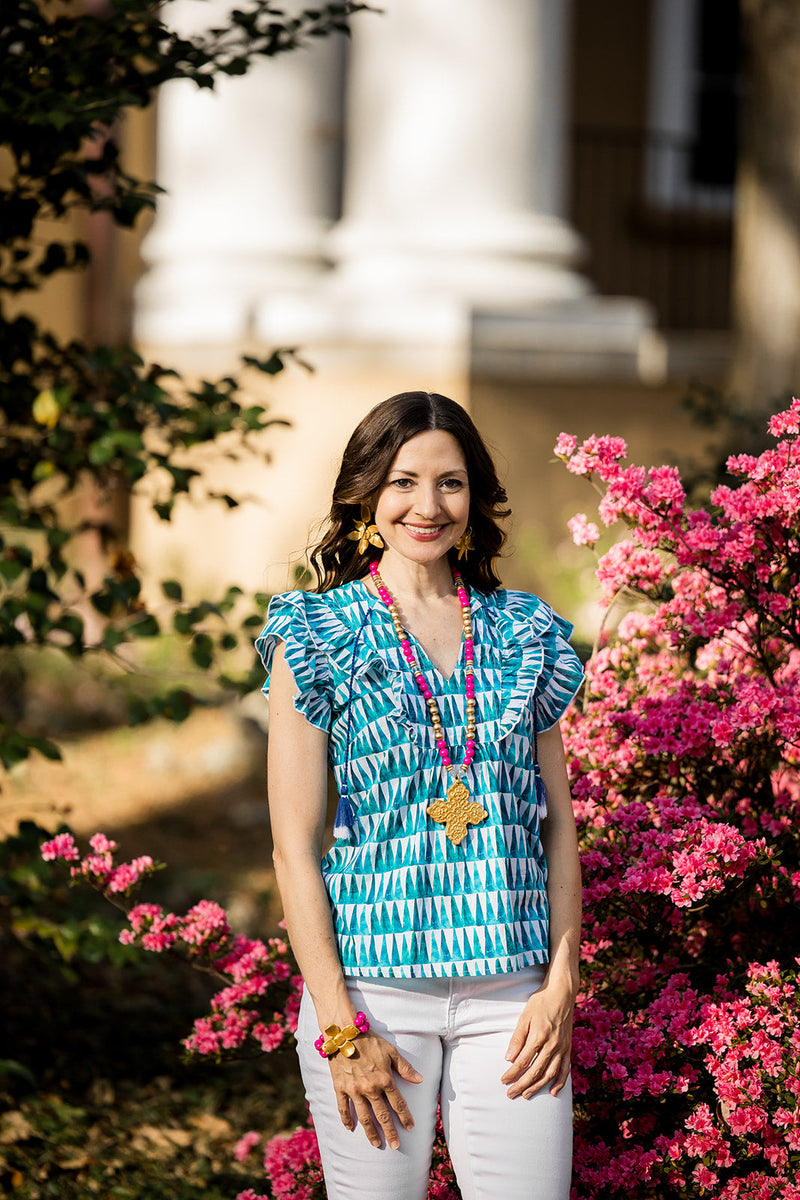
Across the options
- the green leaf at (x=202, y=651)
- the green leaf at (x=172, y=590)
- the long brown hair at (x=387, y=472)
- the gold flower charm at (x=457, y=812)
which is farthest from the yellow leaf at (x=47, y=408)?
the gold flower charm at (x=457, y=812)

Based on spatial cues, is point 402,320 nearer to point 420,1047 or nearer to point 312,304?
point 312,304

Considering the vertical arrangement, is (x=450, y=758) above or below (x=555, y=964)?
above

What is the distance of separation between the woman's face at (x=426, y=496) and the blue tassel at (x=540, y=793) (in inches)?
14.3

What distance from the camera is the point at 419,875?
2072 millimetres

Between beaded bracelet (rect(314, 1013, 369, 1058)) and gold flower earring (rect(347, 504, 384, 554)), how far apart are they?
707mm

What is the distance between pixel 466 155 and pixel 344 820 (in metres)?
→ 5.44

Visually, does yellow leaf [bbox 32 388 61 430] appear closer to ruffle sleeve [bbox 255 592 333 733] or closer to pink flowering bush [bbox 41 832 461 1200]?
pink flowering bush [bbox 41 832 461 1200]

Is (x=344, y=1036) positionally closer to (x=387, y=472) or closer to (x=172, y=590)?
(x=387, y=472)

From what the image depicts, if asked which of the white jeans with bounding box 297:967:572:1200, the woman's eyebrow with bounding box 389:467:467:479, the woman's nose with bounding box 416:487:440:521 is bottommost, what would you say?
the white jeans with bounding box 297:967:572:1200

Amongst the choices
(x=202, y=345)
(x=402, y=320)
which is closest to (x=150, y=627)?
(x=402, y=320)

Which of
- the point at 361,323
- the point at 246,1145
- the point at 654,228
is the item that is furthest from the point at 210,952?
the point at 654,228

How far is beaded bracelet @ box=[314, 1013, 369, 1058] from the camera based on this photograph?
2.01 meters

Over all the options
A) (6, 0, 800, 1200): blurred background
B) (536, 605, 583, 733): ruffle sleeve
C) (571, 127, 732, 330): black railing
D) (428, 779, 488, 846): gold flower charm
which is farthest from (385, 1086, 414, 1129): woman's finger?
(571, 127, 732, 330): black railing

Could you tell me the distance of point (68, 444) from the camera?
358 centimetres
